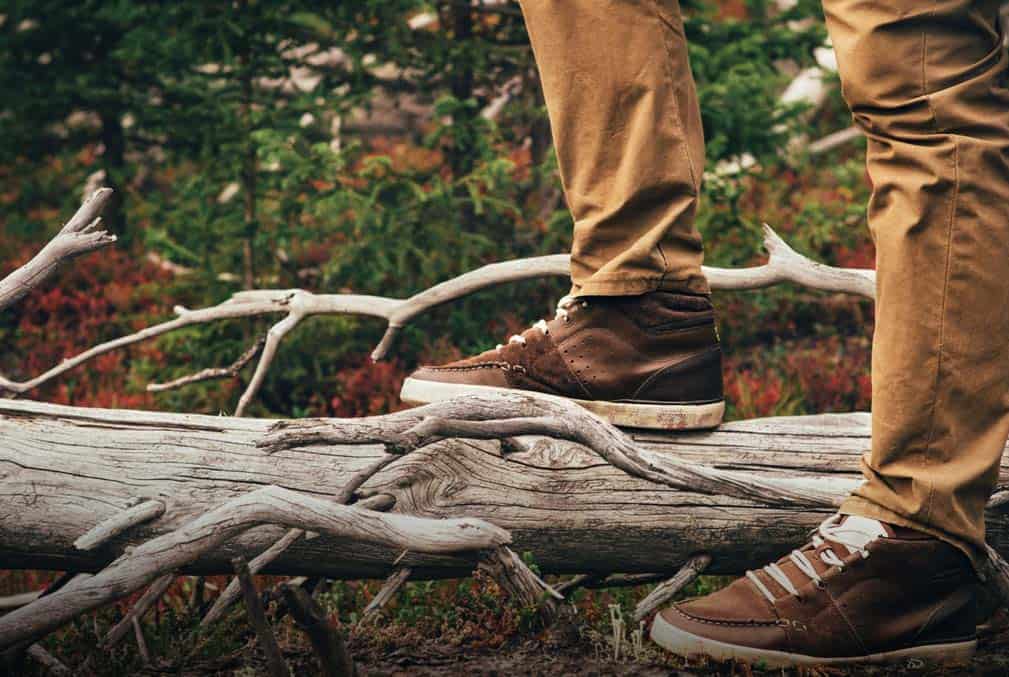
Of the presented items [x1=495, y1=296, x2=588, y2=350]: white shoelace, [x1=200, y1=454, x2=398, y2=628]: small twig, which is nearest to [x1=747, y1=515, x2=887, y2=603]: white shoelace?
[x1=495, y1=296, x2=588, y2=350]: white shoelace

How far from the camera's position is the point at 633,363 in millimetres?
2928

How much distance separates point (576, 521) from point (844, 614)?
73 cm

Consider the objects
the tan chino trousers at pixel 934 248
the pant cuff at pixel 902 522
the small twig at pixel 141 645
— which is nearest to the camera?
the tan chino trousers at pixel 934 248

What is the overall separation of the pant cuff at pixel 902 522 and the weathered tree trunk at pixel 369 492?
311 mm

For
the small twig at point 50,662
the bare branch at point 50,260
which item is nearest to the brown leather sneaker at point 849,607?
the small twig at point 50,662

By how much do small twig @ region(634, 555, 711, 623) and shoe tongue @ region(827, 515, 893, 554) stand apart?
424mm

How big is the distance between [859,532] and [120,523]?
183 centimetres

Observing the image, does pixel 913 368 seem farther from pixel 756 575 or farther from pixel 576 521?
pixel 576 521

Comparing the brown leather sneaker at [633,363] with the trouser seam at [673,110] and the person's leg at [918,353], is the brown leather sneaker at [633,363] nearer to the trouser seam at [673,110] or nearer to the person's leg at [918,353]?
the trouser seam at [673,110]

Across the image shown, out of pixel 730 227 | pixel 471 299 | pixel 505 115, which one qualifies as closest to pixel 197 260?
A: pixel 471 299

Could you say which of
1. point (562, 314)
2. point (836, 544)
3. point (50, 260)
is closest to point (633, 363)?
point (562, 314)

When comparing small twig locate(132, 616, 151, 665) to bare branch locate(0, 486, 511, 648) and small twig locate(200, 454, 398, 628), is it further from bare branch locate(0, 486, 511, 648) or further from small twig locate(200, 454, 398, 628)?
bare branch locate(0, 486, 511, 648)

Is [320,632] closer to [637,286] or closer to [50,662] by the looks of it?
[50,662]

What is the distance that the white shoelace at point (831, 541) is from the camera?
2515mm
